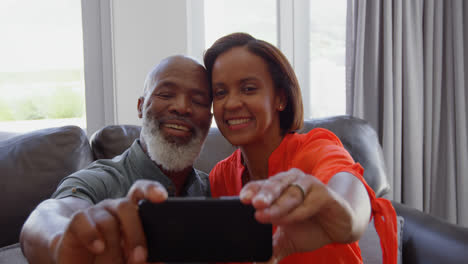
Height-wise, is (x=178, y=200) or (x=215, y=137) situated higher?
(x=178, y=200)

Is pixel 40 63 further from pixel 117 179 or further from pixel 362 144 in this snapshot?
pixel 362 144

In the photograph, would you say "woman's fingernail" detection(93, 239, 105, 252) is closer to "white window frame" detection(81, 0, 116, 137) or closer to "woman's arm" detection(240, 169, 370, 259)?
"woman's arm" detection(240, 169, 370, 259)

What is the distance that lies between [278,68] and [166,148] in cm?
43

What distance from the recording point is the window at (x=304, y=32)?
8.05 feet

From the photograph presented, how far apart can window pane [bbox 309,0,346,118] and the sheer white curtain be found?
335mm

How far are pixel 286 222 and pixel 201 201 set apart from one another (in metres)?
0.13

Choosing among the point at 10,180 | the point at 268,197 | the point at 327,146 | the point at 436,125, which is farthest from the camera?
the point at 436,125

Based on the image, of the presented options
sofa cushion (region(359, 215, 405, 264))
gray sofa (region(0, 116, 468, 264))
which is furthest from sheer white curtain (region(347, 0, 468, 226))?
sofa cushion (region(359, 215, 405, 264))

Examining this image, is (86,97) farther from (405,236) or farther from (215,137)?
(405,236)

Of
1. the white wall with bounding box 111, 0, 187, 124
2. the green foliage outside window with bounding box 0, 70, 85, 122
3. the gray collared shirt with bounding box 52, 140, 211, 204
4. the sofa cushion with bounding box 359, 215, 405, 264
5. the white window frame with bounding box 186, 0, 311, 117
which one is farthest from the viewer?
the white window frame with bounding box 186, 0, 311, 117

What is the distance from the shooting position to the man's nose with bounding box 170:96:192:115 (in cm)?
106

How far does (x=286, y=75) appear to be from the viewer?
1084mm

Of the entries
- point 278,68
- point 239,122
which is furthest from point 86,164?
point 278,68

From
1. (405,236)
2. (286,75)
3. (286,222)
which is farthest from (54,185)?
(405,236)
